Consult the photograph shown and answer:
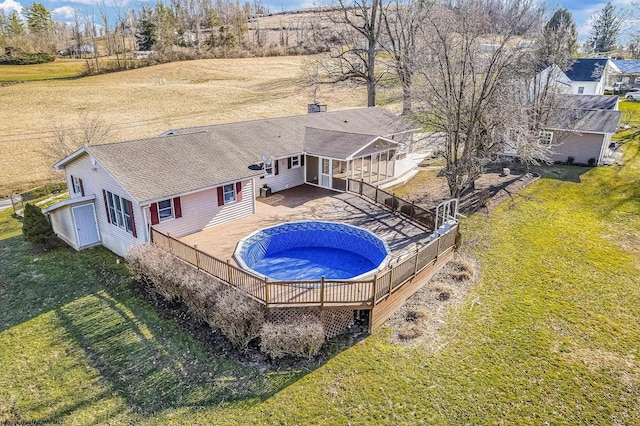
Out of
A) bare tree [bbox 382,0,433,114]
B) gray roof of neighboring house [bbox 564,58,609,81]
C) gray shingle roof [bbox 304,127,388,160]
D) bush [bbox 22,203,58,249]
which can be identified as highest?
bare tree [bbox 382,0,433,114]

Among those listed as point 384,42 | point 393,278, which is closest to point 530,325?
point 393,278

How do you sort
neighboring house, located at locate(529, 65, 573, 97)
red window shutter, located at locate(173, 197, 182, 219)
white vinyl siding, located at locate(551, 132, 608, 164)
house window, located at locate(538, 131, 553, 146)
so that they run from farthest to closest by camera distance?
house window, located at locate(538, 131, 553, 146) → white vinyl siding, located at locate(551, 132, 608, 164) → neighboring house, located at locate(529, 65, 573, 97) → red window shutter, located at locate(173, 197, 182, 219)

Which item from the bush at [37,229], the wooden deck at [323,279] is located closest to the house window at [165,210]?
the wooden deck at [323,279]

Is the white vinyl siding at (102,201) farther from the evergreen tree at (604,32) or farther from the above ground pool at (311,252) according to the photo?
the evergreen tree at (604,32)

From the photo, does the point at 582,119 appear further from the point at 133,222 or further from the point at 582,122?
the point at 133,222

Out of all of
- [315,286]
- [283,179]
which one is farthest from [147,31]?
[315,286]

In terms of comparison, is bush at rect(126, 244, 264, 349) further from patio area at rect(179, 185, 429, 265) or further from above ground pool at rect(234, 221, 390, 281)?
above ground pool at rect(234, 221, 390, 281)

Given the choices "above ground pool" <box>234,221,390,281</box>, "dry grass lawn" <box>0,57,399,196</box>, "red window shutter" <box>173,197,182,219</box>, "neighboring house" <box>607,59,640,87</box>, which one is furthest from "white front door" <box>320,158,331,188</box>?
"neighboring house" <box>607,59,640,87</box>
